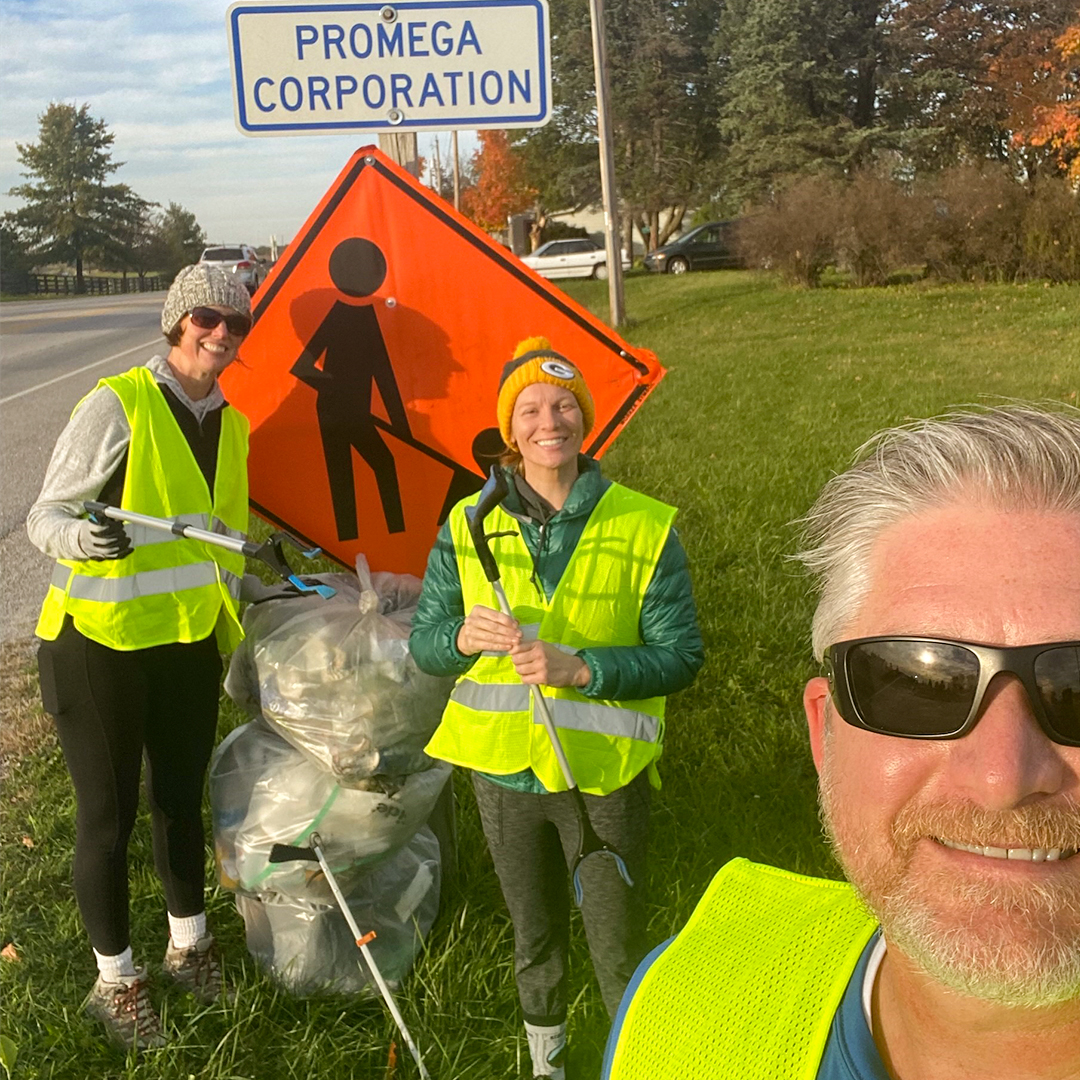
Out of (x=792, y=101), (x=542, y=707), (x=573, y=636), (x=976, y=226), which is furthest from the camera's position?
(x=792, y=101)

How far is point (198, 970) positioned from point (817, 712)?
2.46m

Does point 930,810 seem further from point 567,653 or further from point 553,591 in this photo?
point 553,591

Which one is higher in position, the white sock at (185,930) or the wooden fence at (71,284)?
the wooden fence at (71,284)

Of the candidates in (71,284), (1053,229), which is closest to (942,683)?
(1053,229)

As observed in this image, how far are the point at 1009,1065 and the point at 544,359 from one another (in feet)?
6.73

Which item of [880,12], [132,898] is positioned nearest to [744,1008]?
[132,898]

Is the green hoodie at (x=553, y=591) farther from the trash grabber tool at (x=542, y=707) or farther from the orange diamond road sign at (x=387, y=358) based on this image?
the orange diamond road sign at (x=387, y=358)

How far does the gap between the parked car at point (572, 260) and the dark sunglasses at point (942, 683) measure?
3746 centimetres

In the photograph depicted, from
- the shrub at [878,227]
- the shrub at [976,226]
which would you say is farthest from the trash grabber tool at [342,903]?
the shrub at [878,227]

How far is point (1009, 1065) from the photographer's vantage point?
1.17 meters

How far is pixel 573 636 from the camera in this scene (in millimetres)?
2660

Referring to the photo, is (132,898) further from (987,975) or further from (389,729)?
(987,975)

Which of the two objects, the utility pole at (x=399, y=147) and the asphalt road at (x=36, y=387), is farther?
the asphalt road at (x=36, y=387)

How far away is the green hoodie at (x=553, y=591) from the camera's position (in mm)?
2602
